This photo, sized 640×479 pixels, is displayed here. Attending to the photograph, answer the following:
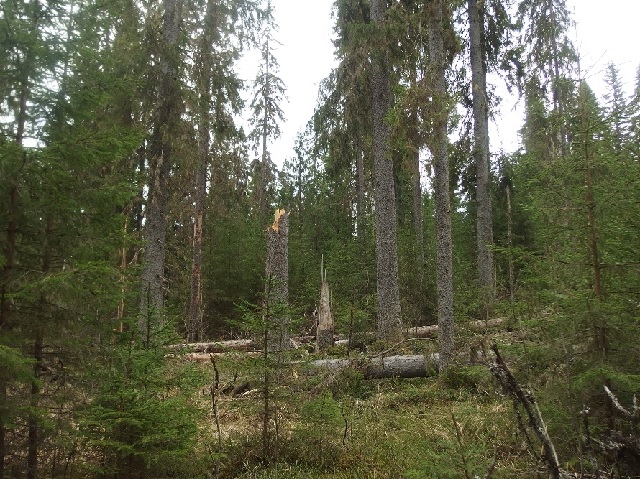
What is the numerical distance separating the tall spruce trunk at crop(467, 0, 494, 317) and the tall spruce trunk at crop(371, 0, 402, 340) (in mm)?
2717

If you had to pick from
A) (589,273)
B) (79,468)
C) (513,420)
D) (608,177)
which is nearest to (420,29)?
(608,177)

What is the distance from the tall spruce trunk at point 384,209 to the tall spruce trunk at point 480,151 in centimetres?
272

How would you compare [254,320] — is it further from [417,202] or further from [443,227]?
[417,202]

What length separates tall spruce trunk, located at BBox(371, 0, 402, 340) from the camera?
13.2 meters

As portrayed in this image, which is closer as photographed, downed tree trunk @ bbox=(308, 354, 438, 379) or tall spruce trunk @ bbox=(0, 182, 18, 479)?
tall spruce trunk @ bbox=(0, 182, 18, 479)

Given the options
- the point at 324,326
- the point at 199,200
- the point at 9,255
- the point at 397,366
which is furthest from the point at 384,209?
the point at 9,255

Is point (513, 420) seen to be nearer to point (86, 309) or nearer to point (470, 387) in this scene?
point (470, 387)

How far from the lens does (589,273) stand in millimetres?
5250

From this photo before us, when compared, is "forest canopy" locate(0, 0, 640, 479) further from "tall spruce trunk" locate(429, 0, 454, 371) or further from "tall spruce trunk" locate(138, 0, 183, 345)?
"tall spruce trunk" locate(138, 0, 183, 345)

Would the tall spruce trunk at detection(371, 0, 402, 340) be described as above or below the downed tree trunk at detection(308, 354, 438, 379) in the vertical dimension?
above

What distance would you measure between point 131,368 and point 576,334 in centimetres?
458

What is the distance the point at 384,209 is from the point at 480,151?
375 cm

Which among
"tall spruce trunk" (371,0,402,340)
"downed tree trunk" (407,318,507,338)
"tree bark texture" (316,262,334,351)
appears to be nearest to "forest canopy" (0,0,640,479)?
"downed tree trunk" (407,318,507,338)

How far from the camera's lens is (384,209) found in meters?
13.3
